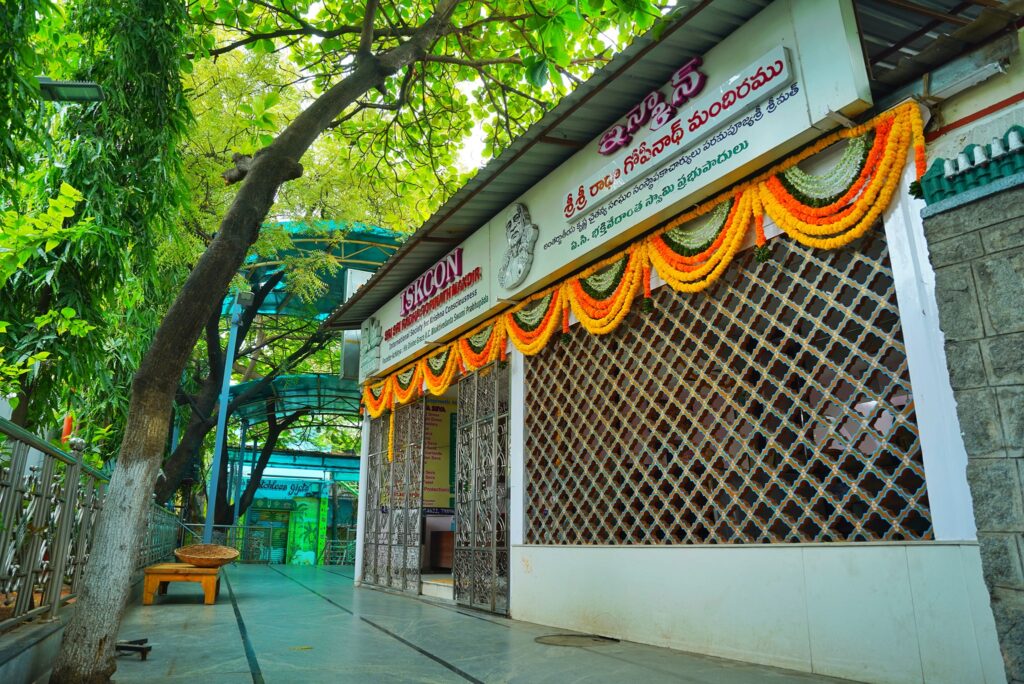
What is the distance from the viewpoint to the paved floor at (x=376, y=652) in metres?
3.73

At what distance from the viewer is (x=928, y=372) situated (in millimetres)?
3342

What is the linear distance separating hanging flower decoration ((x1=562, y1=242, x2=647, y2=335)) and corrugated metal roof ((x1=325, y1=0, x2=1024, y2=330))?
3.93 ft

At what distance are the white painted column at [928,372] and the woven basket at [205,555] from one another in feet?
23.0

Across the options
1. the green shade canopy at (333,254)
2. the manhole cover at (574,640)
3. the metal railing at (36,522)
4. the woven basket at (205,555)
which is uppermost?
the green shade canopy at (333,254)

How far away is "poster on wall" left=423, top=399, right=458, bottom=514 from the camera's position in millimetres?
10172

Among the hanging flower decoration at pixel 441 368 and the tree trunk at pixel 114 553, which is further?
the hanging flower decoration at pixel 441 368

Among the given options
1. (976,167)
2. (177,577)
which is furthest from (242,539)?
(976,167)

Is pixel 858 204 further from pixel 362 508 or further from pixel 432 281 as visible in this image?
pixel 362 508

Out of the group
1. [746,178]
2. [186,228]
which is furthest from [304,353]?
[746,178]

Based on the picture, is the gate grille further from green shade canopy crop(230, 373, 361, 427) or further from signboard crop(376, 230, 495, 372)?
green shade canopy crop(230, 373, 361, 427)

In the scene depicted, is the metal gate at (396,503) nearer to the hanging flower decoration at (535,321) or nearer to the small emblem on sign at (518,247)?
the hanging flower decoration at (535,321)

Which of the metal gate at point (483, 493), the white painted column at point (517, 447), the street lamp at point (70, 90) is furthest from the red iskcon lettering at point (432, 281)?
the street lamp at point (70, 90)

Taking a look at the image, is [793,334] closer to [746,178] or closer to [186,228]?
[746,178]

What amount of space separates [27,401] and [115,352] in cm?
301
